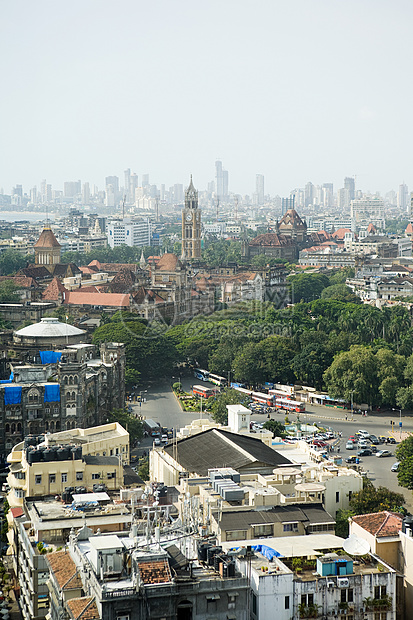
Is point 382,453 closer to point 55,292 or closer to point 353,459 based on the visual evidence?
point 353,459

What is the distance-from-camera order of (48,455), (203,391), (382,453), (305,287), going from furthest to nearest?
(305,287)
(203,391)
(382,453)
(48,455)

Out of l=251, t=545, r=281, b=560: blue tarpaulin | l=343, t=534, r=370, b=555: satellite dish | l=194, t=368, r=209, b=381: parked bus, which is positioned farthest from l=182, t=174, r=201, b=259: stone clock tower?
l=343, t=534, r=370, b=555: satellite dish

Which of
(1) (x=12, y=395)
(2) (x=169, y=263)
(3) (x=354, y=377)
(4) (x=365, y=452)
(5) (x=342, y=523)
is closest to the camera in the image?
(5) (x=342, y=523)

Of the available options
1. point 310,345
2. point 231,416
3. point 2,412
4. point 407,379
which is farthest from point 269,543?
point 310,345

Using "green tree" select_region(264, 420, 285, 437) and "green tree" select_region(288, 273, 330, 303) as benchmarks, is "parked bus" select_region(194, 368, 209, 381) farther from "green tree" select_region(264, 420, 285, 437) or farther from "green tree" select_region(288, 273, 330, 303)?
"green tree" select_region(288, 273, 330, 303)

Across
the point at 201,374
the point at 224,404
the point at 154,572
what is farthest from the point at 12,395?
the point at 154,572
